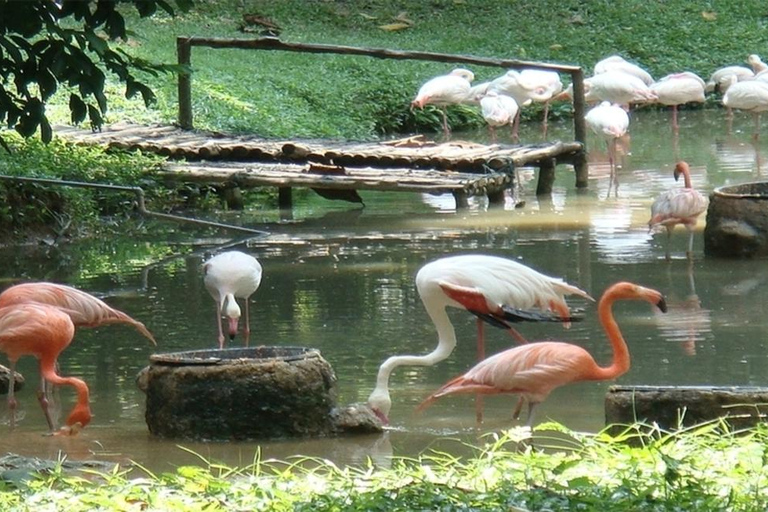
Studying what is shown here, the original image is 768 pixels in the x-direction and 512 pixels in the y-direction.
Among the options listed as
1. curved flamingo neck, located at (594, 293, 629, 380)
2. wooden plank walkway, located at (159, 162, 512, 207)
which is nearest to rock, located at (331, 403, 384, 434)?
curved flamingo neck, located at (594, 293, 629, 380)

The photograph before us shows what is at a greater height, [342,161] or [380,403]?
[342,161]

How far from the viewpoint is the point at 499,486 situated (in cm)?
464

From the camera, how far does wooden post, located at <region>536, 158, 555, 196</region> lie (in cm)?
1466

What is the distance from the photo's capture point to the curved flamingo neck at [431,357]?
6.39 meters

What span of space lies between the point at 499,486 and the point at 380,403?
175 cm

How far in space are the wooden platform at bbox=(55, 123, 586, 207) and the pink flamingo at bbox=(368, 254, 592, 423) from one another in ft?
19.3

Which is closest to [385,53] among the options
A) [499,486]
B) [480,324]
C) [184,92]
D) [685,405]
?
[184,92]

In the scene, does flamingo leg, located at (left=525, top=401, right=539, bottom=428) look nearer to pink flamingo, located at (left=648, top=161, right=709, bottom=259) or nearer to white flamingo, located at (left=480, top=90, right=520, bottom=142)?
pink flamingo, located at (left=648, top=161, right=709, bottom=259)

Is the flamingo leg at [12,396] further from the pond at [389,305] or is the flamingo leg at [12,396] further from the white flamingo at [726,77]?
the white flamingo at [726,77]

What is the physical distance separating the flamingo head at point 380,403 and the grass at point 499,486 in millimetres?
1110

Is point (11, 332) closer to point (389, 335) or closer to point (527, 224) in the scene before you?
point (389, 335)

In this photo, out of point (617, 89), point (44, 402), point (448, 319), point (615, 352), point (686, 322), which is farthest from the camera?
point (617, 89)

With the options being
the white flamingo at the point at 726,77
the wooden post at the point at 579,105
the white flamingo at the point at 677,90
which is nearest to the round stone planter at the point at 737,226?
the wooden post at the point at 579,105

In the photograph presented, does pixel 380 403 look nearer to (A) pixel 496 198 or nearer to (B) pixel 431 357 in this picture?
(B) pixel 431 357
